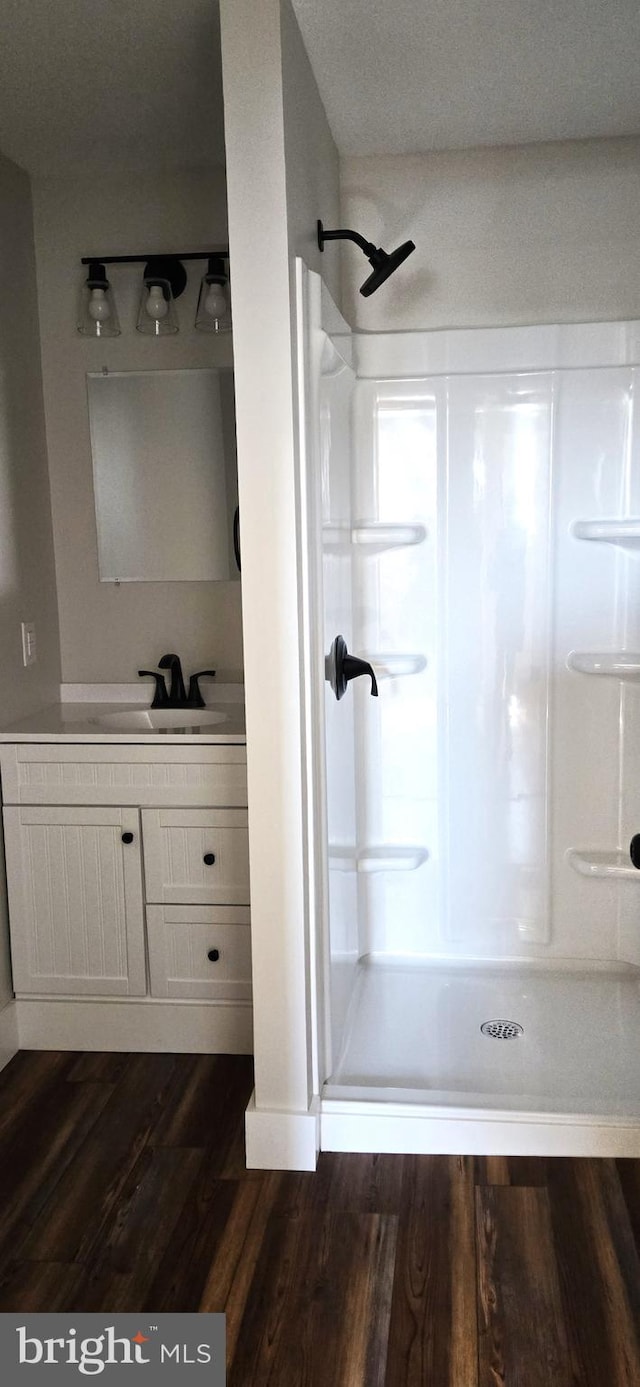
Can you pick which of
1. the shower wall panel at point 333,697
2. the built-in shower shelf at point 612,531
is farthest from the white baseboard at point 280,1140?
the built-in shower shelf at point 612,531

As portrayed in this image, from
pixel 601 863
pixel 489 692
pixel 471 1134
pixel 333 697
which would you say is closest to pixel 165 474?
pixel 333 697

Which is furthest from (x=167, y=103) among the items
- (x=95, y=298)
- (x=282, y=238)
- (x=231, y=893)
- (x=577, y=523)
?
(x=231, y=893)

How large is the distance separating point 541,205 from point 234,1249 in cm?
270

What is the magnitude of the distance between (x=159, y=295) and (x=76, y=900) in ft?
5.55

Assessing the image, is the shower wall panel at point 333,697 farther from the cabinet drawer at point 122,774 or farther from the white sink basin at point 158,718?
the white sink basin at point 158,718

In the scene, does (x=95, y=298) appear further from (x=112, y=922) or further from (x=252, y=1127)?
(x=252, y=1127)

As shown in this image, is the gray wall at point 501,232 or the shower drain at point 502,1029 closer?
the shower drain at point 502,1029

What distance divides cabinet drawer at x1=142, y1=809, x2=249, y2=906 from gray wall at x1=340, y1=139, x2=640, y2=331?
147 centimetres

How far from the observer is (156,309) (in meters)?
3.11

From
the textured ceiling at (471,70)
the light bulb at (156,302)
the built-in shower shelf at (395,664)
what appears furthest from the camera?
the built-in shower shelf at (395,664)

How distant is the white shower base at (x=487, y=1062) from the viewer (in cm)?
240

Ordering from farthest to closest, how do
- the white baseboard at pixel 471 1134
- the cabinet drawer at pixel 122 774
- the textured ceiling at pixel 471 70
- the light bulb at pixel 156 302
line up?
the light bulb at pixel 156 302 → the cabinet drawer at pixel 122 774 → the white baseboard at pixel 471 1134 → the textured ceiling at pixel 471 70

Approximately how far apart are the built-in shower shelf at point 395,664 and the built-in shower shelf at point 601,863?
70 centimetres

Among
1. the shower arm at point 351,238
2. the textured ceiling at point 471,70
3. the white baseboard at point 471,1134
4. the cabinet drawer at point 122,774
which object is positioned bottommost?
the white baseboard at point 471,1134
